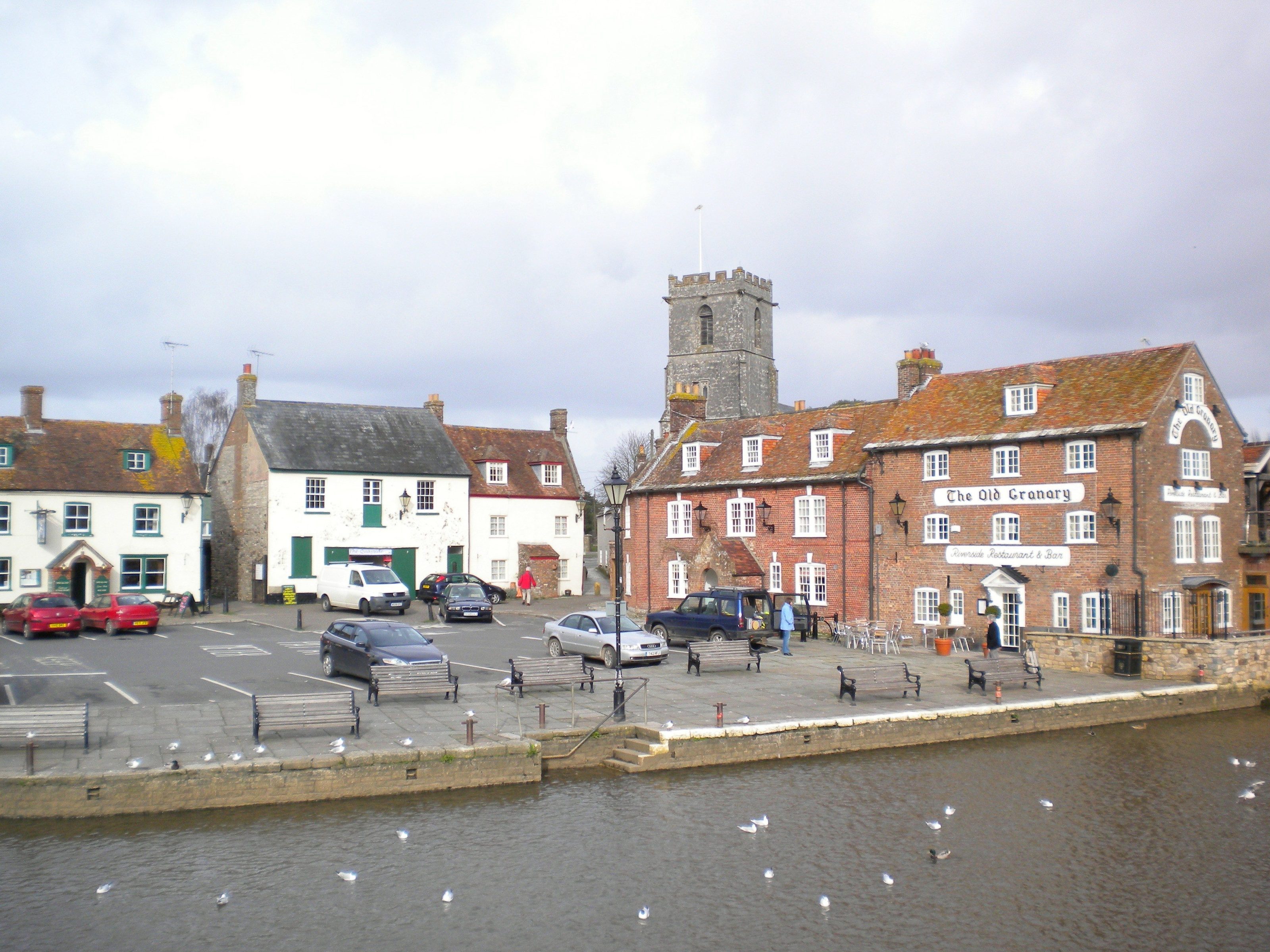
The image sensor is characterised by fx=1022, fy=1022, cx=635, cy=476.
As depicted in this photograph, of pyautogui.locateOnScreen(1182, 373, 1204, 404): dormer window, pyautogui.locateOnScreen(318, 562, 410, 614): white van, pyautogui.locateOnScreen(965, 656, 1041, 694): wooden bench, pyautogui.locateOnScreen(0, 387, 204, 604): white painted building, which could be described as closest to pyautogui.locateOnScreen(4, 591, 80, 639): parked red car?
pyautogui.locateOnScreen(0, 387, 204, 604): white painted building

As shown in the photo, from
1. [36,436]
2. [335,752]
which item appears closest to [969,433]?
[335,752]

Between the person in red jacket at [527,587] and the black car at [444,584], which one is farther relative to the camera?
the person in red jacket at [527,587]

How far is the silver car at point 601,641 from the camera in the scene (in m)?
26.1

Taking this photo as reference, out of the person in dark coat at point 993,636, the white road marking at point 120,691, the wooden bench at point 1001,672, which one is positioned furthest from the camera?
the person in dark coat at point 993,636

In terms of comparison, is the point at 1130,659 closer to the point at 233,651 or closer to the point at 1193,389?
the point at 1193,389

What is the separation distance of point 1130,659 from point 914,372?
1397cm

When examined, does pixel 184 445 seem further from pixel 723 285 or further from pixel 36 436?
pixel 723 285

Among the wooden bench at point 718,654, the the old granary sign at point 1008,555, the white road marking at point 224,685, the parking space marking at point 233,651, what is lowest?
Result: the white road marking at point 224,685

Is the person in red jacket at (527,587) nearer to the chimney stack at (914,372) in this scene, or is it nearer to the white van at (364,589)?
the white van at (364,589)

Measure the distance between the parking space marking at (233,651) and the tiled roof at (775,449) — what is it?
17181 millimetres

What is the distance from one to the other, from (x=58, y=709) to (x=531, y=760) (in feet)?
24.4

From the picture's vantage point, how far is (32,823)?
14.2 meters

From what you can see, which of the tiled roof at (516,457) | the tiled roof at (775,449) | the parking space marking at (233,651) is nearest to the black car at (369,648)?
the parking space marking at (233,651)

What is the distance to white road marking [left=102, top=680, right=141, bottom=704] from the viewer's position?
20845mm
